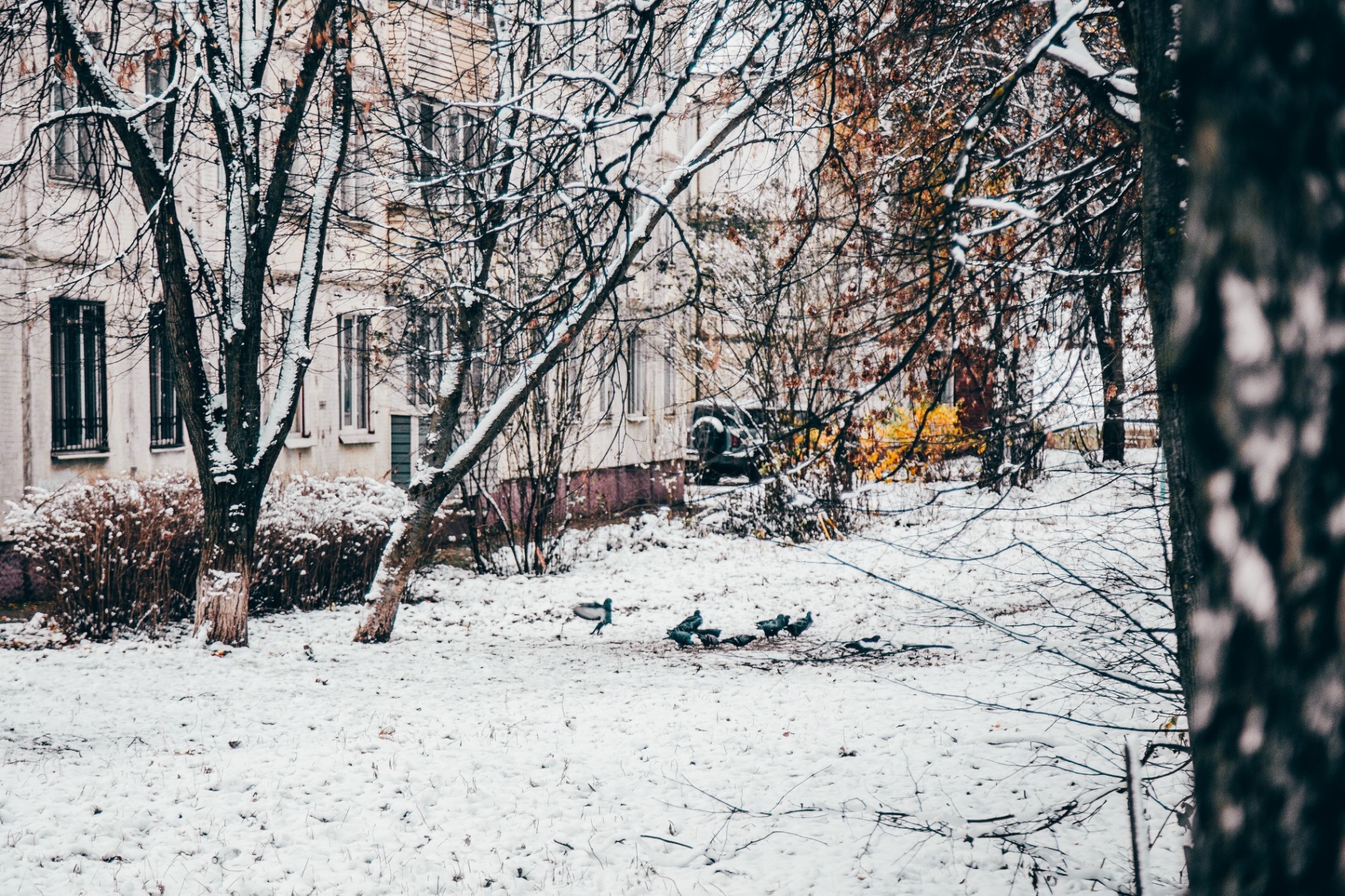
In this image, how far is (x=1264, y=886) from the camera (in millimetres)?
1002

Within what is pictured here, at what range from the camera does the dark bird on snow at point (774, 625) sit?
35.5 ft

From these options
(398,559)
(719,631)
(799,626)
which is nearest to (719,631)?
(719,631)

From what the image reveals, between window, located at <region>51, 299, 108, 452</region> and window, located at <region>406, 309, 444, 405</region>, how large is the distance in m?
3.55

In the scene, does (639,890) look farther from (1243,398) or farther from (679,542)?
(679,542)

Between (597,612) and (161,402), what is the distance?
7.13m

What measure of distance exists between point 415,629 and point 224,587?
93.8 inches

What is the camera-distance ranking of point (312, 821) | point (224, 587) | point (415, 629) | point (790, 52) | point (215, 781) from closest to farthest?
point (312, 821) < point (215, 781) < point (790, 52) < point (224, 587) < point (415, 629)

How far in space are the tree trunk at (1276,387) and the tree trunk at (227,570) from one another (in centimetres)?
940

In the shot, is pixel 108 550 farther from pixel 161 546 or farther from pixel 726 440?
pixel 726 440

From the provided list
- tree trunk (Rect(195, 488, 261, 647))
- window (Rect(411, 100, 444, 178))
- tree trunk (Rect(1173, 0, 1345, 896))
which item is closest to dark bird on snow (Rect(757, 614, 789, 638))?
tree trunk (Rect(195, 488, 261, 647))

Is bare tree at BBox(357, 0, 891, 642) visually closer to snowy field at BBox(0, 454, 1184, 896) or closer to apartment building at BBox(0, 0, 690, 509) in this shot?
apartment building at BBox(0, 0, 690, 509)

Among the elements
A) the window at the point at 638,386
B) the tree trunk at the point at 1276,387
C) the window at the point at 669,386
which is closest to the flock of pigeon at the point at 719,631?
the tree trunk at the point at 1276,387

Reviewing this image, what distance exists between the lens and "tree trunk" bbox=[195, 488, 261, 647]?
9.39m

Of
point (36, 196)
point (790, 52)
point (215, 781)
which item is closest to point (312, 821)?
point (215, 781)
